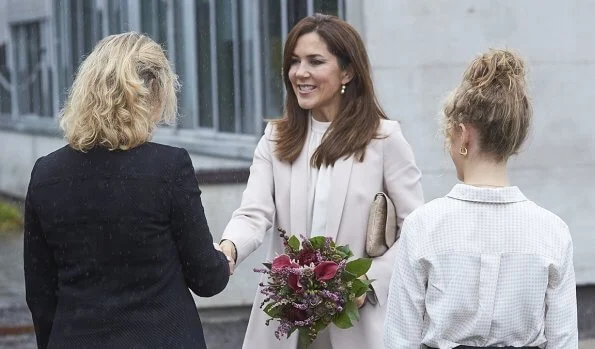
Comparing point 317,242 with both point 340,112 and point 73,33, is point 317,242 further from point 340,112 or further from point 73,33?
point 73,33

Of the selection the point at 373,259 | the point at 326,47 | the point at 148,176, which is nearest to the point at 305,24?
the point at 326,47

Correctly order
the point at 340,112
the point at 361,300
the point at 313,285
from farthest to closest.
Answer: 1. the point at 340,112
2. the point at 361,300
3. the point at 313,285

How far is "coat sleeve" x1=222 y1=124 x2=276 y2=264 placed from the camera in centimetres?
474

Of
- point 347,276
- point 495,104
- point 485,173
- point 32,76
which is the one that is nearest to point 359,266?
point 347,276

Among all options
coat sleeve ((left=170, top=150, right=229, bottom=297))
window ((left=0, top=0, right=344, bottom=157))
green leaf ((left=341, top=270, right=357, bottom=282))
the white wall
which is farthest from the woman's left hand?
window ((left=0, top=0, right=344, bottom=157))

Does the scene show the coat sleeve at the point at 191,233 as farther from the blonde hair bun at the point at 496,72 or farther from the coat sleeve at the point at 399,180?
the coat sleeve at the point at 399,180

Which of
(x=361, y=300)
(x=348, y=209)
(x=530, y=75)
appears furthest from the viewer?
(x=530, y=75)

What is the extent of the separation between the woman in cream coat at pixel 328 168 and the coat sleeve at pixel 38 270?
902mm

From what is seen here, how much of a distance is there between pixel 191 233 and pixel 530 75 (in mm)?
4392

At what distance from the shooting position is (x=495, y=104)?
137 inches

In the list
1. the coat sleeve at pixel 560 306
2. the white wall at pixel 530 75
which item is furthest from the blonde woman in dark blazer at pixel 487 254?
the white wall at pixel 530 75

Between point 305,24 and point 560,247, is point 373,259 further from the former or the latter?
point 560,247

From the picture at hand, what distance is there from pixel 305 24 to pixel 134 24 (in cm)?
357

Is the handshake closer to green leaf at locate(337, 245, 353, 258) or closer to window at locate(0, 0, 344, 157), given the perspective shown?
green leaf at locate(337, 245, 353, 258)
